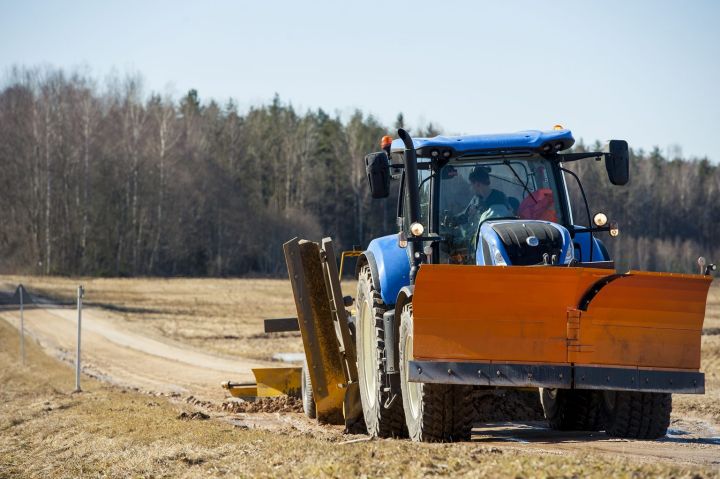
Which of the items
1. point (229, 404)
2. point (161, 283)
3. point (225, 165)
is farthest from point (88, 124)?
point (229, 404)

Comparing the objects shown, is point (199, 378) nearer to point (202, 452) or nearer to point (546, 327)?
point (202, 452)

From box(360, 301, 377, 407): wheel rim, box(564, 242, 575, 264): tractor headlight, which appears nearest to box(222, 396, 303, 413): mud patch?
box(360, 301, 377, 407): wheel rim

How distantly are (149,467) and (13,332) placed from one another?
2057 centimetres

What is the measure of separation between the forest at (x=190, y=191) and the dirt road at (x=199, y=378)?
1720cm

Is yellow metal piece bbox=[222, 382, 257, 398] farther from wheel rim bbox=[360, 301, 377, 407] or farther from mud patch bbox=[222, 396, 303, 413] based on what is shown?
wheel rim bbox=[360, 301, 377, 407]

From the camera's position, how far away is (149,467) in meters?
8.41

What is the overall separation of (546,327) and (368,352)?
105 inches

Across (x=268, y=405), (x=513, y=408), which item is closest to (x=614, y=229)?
(x=513, y=408)

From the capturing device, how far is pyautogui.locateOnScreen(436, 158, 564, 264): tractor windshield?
9.31 m

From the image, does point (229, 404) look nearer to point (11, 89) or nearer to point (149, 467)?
point (149, 467)

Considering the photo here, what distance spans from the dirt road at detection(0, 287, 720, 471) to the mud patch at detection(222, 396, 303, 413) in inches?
15.9

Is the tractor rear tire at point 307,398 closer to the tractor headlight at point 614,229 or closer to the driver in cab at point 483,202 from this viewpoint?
the driver in cab at point 483,202

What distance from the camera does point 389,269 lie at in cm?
956

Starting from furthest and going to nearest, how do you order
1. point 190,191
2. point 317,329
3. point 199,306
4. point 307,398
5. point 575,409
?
point 190,191
point 199,306
point 307,398
point 317,329
point 575,409
